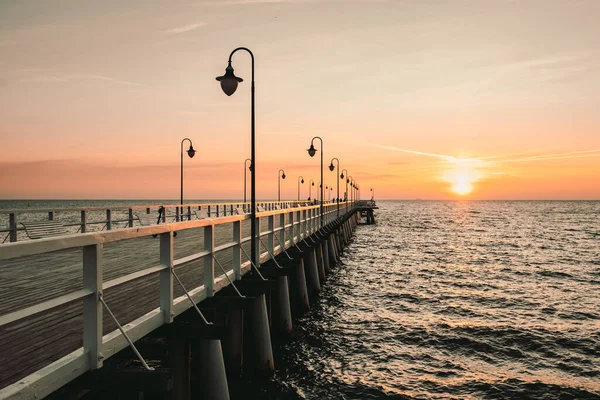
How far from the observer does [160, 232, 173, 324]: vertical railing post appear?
18.9 feet

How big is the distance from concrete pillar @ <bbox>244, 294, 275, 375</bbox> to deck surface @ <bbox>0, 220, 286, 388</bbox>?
1419mm

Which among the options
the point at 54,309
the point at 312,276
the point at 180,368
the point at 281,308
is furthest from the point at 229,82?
the point at 312,276

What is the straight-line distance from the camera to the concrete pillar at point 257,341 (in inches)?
402

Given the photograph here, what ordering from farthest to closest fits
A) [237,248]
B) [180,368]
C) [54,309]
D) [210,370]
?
[237,248] → [54,309] → [210,370] → [180,368]

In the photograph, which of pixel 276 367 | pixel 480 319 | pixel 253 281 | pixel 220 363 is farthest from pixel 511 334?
pixel 220 363

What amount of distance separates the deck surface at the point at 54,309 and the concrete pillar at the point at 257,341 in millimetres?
1419

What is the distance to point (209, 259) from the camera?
24.2ft

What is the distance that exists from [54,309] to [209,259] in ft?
9.03

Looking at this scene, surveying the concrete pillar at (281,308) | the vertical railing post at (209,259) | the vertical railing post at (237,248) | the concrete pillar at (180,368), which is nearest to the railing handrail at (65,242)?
the vertical railing post at (209,259)

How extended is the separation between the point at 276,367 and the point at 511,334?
8.39 metres

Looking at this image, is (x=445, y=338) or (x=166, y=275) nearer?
(x=166, y=275)

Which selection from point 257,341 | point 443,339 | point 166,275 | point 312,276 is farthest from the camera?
point 312,276

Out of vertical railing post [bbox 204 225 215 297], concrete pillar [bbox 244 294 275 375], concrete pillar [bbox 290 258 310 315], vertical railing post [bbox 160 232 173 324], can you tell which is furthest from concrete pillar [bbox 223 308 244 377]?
concrete pillar [bbox 290 258 310 315]

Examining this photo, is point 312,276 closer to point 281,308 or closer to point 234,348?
point 281,308
